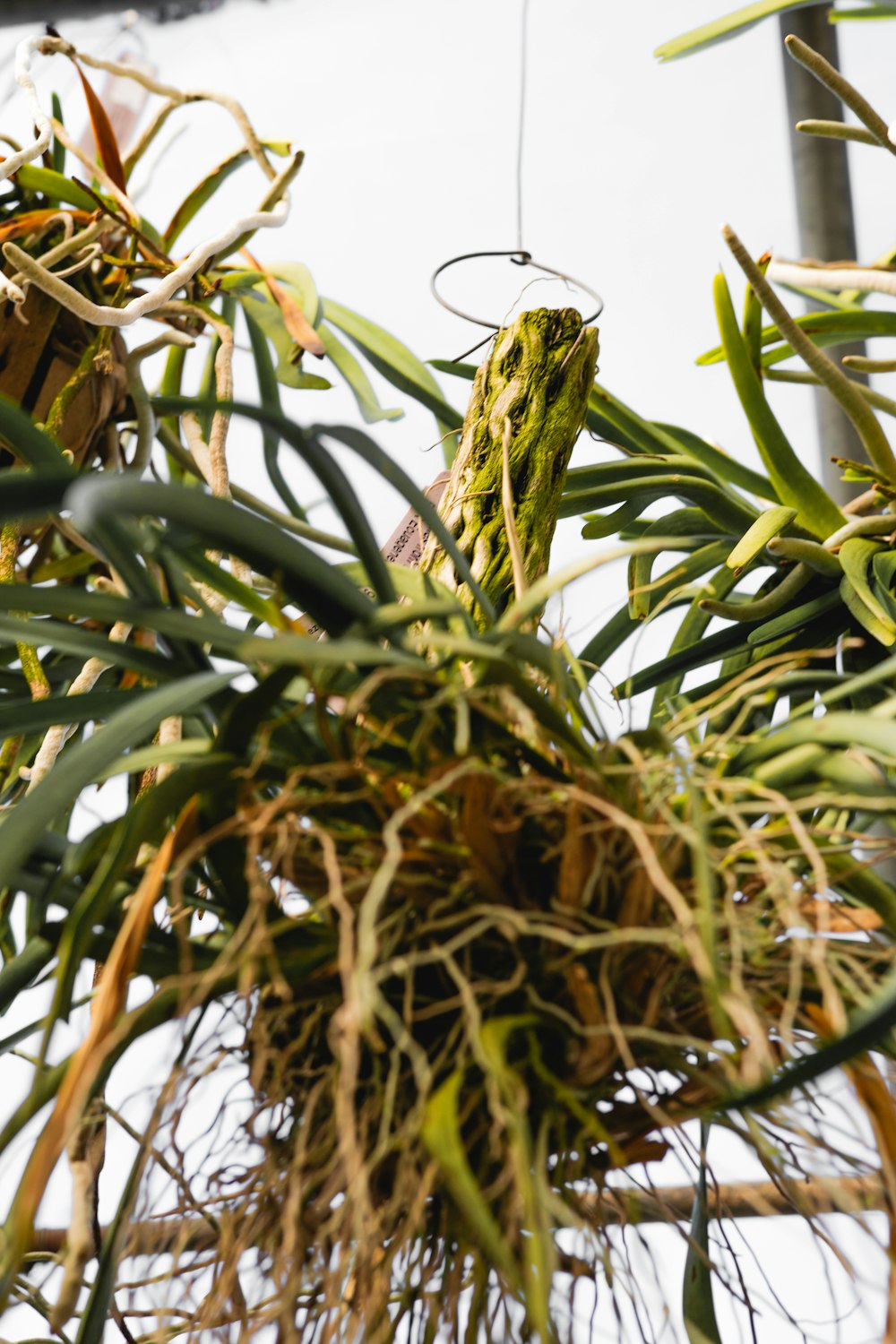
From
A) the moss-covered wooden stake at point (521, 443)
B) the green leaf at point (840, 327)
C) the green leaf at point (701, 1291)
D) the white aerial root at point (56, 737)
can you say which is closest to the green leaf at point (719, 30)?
the green leaf at point (840, 327)

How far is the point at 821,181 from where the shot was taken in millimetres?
984

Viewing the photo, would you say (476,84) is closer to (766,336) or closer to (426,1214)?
(766,336)

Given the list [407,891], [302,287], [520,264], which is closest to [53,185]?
[302,287]

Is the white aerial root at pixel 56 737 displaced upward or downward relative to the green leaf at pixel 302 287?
downward

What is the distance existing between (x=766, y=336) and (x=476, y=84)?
1.22 m

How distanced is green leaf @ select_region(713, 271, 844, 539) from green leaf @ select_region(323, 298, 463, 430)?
14 cm

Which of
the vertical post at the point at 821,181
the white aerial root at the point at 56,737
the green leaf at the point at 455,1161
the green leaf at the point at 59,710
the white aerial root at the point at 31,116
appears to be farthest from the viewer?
the vertical post at the point at 821,181

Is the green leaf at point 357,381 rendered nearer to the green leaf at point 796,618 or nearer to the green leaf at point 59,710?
the green leaf at point 796,618

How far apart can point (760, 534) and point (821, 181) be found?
0.67 metres

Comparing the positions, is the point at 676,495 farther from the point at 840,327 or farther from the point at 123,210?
the point at 123,210

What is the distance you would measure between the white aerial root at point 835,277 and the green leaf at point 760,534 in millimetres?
98

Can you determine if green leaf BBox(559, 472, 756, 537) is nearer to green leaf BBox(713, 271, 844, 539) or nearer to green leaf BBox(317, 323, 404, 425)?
green leaf BBox(713, 271, 844, 539)

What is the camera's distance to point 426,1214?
0.28 m

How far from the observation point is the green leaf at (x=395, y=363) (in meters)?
0.58
